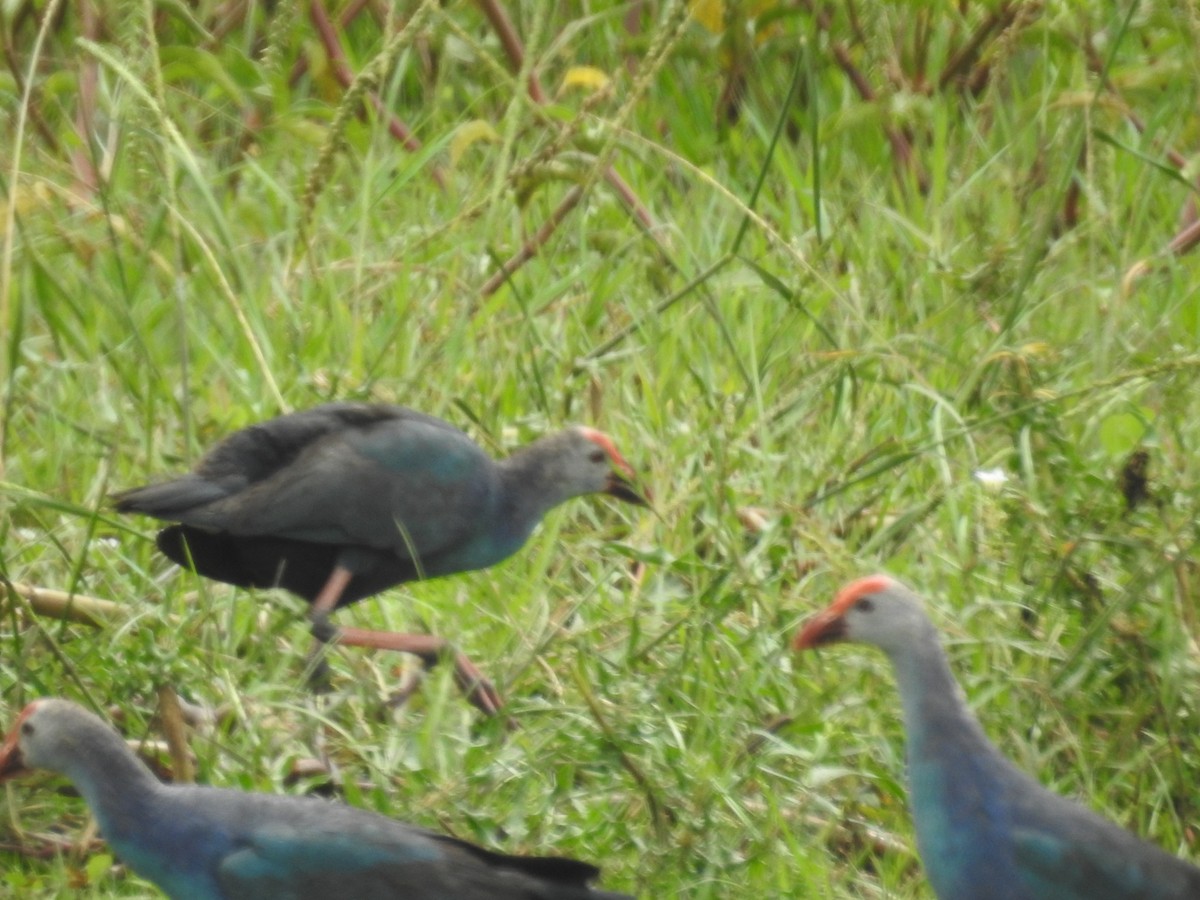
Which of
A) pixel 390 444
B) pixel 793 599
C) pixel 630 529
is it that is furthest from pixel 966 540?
pixel 390 444

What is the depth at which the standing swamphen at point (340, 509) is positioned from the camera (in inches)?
132

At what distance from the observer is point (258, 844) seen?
261 centimetres

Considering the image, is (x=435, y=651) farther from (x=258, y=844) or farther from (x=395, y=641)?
(x=258, y=844)

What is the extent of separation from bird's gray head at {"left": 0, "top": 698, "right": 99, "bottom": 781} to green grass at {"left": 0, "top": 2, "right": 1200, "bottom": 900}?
220 millimetres

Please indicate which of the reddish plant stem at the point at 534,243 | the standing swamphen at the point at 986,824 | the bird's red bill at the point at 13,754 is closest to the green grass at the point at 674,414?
the reddish plant stem at the point at 534,243

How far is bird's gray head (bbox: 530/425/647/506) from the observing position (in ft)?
12.3

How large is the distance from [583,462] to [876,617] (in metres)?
1.08

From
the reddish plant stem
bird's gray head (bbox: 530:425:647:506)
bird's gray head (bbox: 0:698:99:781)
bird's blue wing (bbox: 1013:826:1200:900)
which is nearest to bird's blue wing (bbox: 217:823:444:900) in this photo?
bird's gray head (bbox: 0:698:99:781)

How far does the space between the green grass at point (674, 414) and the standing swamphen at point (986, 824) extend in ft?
1.06

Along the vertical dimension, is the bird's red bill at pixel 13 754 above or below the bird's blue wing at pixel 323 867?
below

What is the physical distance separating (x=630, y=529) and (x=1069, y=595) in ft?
3.41

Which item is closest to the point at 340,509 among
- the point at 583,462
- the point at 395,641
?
the point at 395,641

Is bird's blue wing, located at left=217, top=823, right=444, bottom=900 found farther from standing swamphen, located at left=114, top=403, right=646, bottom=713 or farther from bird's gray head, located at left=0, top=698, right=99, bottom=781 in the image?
standing swamphen, located at left=114, top=403, right=646, bottom=713

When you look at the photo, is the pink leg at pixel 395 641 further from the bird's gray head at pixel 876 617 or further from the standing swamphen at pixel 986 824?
the standing swamphen at pixel 986 824
